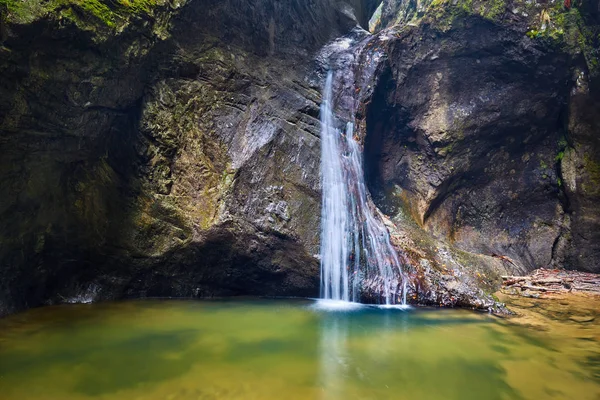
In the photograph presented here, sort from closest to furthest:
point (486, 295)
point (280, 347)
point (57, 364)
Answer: point (57, 364) < point (280, 347) < point (486, 295)

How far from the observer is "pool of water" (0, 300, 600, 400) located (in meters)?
3.43

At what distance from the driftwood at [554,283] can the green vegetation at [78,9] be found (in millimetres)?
9680

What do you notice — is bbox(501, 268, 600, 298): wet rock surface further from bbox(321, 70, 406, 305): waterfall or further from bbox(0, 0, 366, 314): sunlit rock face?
bbox(0, 0, 366, 314): sunlit rock face

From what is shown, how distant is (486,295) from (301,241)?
12.5ft

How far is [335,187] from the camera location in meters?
8.70

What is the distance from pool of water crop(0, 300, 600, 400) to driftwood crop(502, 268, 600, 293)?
241 cm

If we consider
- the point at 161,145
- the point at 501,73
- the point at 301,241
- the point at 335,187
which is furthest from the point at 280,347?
the point at 501,73

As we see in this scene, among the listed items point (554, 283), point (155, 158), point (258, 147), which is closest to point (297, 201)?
point (258, 147)

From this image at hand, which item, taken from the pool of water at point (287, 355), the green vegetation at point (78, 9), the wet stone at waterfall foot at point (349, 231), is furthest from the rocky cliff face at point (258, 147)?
the pool of water at point (287, 355)

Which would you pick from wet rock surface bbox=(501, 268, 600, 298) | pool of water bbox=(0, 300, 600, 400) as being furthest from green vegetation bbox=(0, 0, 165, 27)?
wet rock surface bbox=(501, 268, 600, 298)

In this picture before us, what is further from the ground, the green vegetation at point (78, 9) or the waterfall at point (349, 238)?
the green vegetation at point (78, 9)

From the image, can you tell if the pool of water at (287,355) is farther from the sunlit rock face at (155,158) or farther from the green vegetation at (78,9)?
the green vegetation at (78,9)

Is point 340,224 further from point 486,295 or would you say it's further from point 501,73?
point 501,73

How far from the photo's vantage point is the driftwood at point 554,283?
8.44 meters
